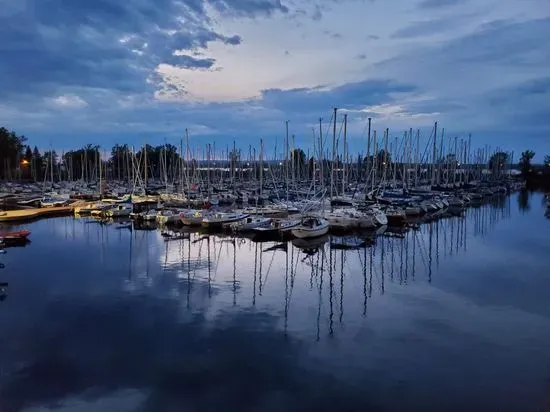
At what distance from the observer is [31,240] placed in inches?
1455

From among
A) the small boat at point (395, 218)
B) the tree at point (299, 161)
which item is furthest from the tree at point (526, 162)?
the small boat at point (395, 218)

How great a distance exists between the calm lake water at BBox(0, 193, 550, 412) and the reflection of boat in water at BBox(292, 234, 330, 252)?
146 centimetres

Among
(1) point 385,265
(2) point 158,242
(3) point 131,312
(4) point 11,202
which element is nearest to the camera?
(3) point 131,312

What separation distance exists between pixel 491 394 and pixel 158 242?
28.5 m

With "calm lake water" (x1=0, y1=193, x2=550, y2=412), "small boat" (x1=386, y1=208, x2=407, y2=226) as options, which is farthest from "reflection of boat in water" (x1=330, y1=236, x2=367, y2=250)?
"small boat" (x1=386, y1=208, x2=407, y2=226)

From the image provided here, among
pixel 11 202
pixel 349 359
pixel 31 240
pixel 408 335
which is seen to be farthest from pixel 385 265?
pixel 11 202

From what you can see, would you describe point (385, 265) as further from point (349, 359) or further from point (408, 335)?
point (349, 359)

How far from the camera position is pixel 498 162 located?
130000 millimetres

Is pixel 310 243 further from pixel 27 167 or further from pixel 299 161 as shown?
pixel 27 167

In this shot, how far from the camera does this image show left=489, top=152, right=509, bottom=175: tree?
127 meters

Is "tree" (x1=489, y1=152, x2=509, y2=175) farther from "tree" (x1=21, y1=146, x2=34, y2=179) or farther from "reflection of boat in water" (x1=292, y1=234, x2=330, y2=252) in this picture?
"tree" (x1=21, y1=146, x2=34, y2=179)

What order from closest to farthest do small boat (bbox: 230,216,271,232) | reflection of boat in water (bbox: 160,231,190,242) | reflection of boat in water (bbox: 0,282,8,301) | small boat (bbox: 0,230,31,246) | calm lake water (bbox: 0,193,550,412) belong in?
calm lake water (bbox: 0,193,550,412), reflection of boat in water (bbox: 0,282,8,301), small boat (bbox: 0,230,31,246), reflection of boat in water (bbox: 160,231,190,242), small boat (bbox: 230,216,271,232)

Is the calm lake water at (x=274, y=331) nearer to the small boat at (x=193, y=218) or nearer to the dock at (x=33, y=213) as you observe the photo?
the small boat at (x=193, y=218)

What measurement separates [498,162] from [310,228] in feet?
366
